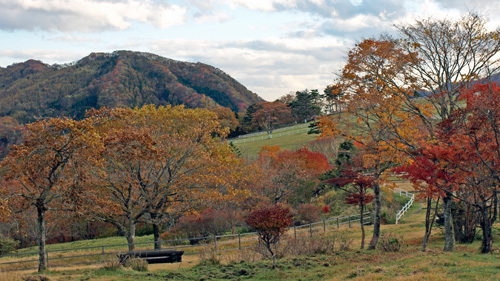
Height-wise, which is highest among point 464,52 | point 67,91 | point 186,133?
point 67,91

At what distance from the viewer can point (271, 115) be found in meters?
117

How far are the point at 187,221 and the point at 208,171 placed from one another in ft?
28.3

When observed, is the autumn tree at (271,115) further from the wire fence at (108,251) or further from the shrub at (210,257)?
the shrub at (210,257)

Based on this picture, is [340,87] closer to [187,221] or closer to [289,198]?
[187,221]

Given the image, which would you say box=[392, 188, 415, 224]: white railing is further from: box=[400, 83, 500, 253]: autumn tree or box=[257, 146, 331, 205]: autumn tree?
box=[400, 83, 500, 253]: autumn tree

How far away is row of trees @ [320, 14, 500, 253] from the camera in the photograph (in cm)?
1599

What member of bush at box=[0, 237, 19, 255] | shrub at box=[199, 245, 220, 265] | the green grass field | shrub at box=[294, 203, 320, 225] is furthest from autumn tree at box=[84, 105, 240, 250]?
the green grass field

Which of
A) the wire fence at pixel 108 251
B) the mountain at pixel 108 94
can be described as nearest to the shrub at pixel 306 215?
the wire fence at pixel 108 251

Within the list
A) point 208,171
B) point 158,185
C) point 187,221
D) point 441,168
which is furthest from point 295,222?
point 441,168

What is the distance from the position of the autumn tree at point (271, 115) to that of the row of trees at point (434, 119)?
86288 millimetres

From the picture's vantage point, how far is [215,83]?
199500 mm

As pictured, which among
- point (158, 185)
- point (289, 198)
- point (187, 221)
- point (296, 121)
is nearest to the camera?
point (158, 185)

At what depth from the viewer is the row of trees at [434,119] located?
15992 millimetres

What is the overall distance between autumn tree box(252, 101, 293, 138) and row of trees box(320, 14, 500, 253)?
283ft
